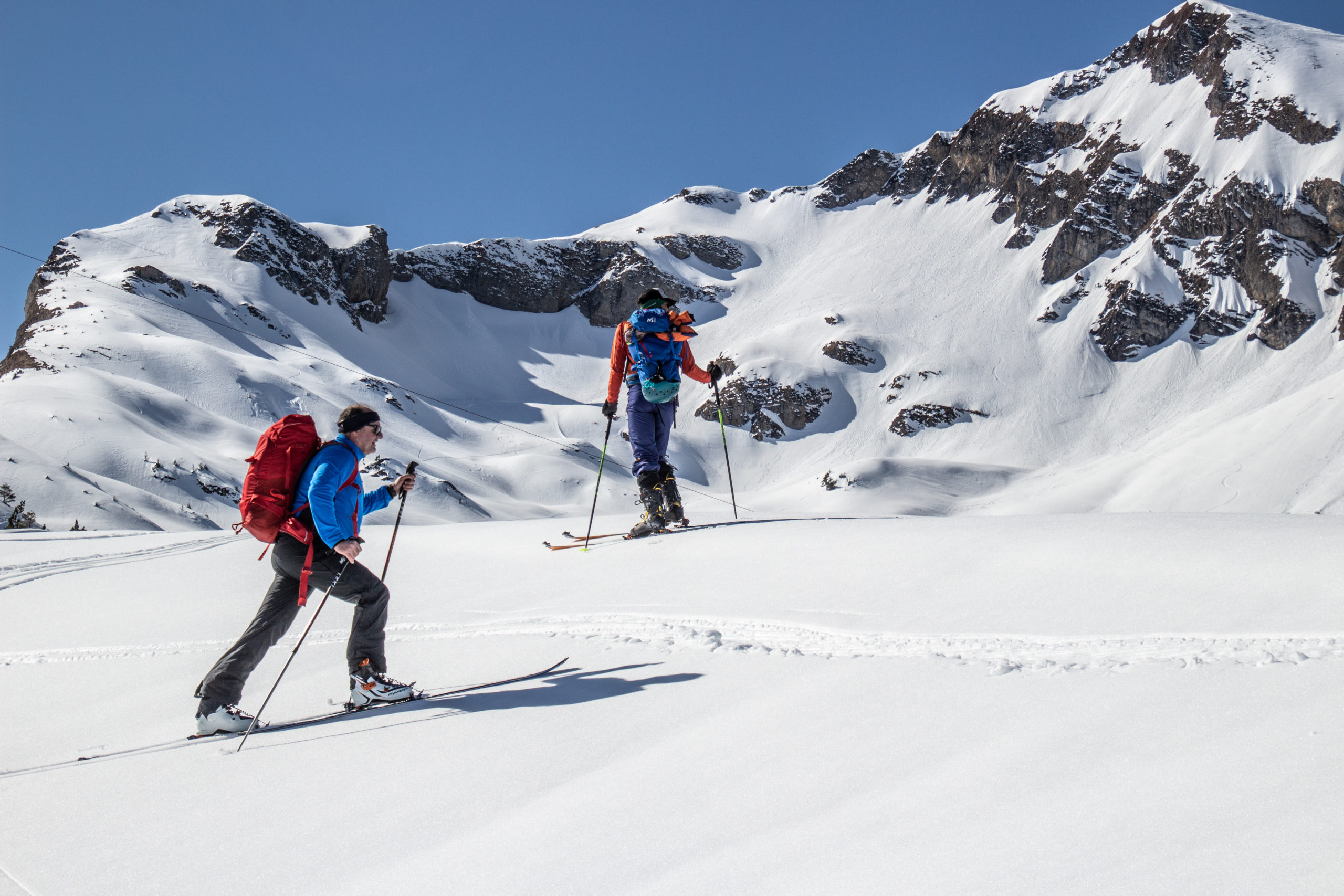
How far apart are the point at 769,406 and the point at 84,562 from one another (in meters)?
61.0

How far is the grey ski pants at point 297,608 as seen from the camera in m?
4.23

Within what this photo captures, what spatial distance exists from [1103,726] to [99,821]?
11.5 ft

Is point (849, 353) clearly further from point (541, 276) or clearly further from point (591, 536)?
point (591, 536)

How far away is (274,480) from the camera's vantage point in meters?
4.25

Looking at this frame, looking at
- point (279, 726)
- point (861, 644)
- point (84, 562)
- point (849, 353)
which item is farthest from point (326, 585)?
point (849, 353)

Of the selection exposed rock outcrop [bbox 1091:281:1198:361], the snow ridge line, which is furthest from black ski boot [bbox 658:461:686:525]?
exposed rock outcrop [bbox 1091:281:1198:361]

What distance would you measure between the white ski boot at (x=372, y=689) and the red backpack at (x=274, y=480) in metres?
0.84

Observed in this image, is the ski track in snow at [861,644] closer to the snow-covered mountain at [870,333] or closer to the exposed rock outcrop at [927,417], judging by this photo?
the snow-covered mountain at [870,333]

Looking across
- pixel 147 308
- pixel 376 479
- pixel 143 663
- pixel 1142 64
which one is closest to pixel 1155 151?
pixel 1142 64

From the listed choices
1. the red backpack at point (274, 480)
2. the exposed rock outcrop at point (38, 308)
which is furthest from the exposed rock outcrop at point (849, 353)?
the red backpack at point (274, 480)

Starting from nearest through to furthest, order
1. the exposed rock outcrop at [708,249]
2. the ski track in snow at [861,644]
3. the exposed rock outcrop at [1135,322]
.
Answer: the ski track in snow at [861,644] < the exposed rock outcrop at [1135,322] < the exposed rock outcrop at [708,249]

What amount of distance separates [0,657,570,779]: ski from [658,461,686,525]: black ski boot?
3.81 metres

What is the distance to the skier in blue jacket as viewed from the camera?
4.12 m

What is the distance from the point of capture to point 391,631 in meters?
5.98
